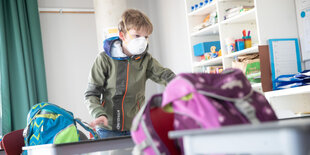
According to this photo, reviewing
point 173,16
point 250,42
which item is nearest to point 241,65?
point 250,42

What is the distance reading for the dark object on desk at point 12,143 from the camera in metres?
1.91

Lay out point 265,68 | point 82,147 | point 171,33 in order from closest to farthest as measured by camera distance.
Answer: point 82,147 → point 265,68 → point 171,33

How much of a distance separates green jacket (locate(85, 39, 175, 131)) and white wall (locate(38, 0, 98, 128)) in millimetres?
2798

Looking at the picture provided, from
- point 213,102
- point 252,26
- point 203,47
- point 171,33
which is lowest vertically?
point 213,102

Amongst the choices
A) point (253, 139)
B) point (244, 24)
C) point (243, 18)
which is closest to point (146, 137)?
point (253, 139)

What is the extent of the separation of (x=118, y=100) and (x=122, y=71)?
0.15 m

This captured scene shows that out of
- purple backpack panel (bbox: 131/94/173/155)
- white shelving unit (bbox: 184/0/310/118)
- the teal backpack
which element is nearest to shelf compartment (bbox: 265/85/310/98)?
white shelving unit (bbox: 184/0/310/118)

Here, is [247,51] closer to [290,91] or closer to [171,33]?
[290,91]

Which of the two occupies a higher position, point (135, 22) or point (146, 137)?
point (135, 22)

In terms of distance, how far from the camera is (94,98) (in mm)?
1736

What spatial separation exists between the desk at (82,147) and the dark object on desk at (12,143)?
0.54 metres

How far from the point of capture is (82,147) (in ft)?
4.63

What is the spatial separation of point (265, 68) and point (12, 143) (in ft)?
6.10

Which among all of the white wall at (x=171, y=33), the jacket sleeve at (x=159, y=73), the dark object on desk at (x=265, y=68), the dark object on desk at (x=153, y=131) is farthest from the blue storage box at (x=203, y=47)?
the dark object on desk at (x=153, y=131)
